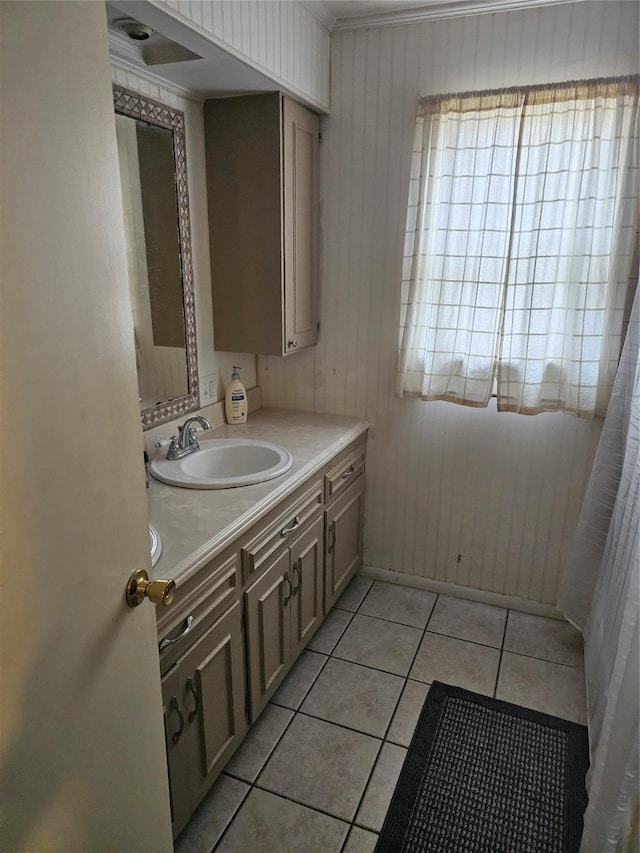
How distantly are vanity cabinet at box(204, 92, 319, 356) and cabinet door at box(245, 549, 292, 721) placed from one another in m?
0.95

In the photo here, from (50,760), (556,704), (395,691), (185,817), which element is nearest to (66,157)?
(50,760)

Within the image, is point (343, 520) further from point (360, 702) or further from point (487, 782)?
point (487, 782)

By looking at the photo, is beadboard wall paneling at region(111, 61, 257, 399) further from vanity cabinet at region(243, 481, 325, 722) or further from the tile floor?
the tile floor

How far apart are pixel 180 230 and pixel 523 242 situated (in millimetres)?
1344

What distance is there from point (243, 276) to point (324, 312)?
1.66ft

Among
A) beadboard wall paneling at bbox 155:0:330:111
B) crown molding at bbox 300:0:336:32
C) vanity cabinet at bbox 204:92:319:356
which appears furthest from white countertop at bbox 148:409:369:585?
crown molding at bbox 300:0:336:32

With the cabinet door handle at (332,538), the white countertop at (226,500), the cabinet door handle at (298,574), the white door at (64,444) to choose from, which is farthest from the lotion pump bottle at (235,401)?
the white door at (64,444)

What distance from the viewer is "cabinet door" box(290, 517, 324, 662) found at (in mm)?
2086

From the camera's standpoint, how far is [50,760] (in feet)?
2.52

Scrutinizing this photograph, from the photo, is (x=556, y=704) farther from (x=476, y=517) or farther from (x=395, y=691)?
(x=476, y=517)

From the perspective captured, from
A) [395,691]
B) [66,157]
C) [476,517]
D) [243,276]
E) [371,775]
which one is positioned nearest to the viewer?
[66,157]

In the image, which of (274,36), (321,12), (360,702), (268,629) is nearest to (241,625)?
(268,629)

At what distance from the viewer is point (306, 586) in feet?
7.21

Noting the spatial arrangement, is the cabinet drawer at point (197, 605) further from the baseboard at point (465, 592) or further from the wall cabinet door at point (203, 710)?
the baseboard at point (465, 592)
